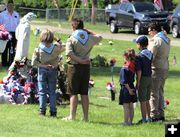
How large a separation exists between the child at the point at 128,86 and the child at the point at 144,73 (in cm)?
14

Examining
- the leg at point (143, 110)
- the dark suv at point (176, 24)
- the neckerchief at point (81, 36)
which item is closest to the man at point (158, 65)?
the leg at point (143, 110)

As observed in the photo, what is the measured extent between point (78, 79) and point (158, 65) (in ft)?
4.83

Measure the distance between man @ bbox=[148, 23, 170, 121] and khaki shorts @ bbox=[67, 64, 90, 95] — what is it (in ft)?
4.00

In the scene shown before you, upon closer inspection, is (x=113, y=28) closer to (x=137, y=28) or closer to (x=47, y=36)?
(x=137, y=28)

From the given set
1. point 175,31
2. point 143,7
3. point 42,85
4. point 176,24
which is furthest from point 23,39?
point 143,7

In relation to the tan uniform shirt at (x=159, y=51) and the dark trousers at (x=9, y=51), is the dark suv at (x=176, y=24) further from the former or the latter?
the tan uniform shirt at (x=159, y=51)

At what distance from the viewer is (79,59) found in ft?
31.1

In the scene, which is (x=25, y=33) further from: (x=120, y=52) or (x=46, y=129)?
(x=120, y=52)

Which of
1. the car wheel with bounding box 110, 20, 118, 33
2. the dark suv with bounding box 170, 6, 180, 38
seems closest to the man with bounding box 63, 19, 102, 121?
the dark suv with bounding box 170, 6, 180, 38

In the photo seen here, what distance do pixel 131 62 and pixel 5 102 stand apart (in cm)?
333

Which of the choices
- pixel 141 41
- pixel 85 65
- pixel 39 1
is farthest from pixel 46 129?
pixel 39 1

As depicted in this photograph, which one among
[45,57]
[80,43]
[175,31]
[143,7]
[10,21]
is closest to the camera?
[80,43]

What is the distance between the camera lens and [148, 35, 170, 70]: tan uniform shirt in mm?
9828

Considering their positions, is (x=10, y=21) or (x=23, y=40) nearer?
(x=23, y=40)
